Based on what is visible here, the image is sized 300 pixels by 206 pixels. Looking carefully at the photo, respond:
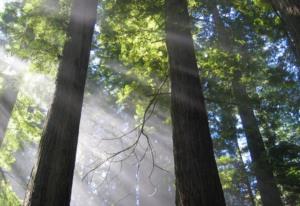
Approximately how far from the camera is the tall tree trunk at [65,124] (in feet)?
15.1

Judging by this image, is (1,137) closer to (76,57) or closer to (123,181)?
(76,57)

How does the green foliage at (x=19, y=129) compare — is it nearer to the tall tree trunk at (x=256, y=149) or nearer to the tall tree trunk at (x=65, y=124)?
the tall tree trunk at (x=65, y=124)

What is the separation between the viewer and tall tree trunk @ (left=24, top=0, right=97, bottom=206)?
4.62 m

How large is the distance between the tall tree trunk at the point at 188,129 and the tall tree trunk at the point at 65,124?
1609 millimetres

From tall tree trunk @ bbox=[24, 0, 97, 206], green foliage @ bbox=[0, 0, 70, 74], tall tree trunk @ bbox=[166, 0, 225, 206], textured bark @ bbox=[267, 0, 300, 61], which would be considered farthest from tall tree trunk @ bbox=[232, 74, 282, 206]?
textured bark @ bbox=[267, 0, 300, 61]

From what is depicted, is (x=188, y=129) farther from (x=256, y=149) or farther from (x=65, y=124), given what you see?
(x=256, y=149)

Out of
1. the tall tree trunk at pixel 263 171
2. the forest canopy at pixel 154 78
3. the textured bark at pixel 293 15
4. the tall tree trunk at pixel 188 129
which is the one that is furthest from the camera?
the tall tree trunk at pixel 263 171

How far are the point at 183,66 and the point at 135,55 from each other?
350 centimetres

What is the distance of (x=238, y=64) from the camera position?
9.38 meters

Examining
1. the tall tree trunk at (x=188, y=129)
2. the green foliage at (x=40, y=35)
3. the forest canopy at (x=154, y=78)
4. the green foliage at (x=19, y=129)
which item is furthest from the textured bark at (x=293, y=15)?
the green foliage at (x=19, y=129)

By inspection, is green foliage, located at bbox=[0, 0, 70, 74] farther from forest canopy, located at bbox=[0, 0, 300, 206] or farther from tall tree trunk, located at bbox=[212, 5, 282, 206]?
tall tree trunk, located at bbox=[212, 5, 282, 206]

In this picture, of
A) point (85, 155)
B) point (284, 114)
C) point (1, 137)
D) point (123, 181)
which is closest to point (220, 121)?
point (284, 114)

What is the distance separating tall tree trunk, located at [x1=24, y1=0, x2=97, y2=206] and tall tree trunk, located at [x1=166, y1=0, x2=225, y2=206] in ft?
5.28

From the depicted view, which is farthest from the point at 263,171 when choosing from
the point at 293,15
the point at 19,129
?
the point at 19,129
